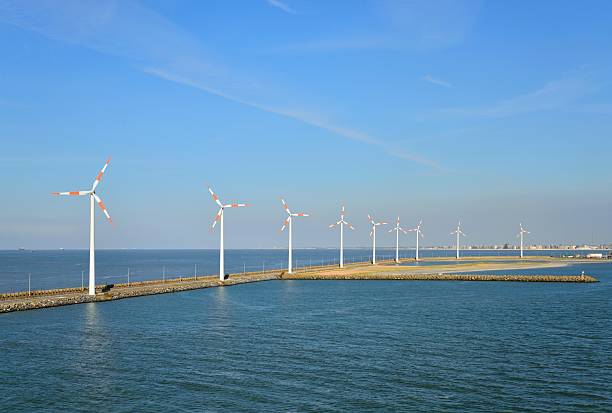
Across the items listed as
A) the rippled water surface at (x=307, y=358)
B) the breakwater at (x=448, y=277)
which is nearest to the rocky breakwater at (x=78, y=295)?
the rippled water surface at (x=307, y=358)

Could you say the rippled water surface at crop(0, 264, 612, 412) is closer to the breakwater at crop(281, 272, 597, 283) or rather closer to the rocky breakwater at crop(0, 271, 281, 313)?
the rocky breakwater at crop(0, 271, 281, 313)

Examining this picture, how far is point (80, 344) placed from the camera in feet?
170

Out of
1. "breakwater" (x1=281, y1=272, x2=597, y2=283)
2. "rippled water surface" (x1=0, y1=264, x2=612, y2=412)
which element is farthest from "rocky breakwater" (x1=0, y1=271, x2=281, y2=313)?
"breakwater" (x1=281, y1=272, x2=597, y2=283)

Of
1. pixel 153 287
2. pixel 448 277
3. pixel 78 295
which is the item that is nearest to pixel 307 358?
pixel 78 295

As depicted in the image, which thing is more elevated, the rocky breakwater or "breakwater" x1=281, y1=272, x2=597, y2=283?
the rocky breakwater

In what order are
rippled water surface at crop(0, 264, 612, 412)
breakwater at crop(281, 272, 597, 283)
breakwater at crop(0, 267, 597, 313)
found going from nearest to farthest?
1. rippled water surface at crop(0, 264, 612, 412)
2. breakwater at crop(0, 267, 597, 313)
3. breakwater at crop(281, 272, 597, 283)

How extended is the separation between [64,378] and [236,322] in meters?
28.2

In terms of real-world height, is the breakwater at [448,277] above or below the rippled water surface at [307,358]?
below

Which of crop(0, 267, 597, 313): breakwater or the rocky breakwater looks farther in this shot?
crop(0, 267, 597, 313): breakwater

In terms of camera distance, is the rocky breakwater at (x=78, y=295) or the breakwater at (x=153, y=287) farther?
the breakwater at (x=153, y=287)

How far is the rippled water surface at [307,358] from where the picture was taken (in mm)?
34125

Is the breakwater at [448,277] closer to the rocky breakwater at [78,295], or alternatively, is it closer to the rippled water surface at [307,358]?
the rocky breakwater at [78,295]

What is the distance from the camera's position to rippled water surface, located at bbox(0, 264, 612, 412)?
3412 cm

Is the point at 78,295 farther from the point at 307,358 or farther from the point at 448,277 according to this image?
the point at 448,277
